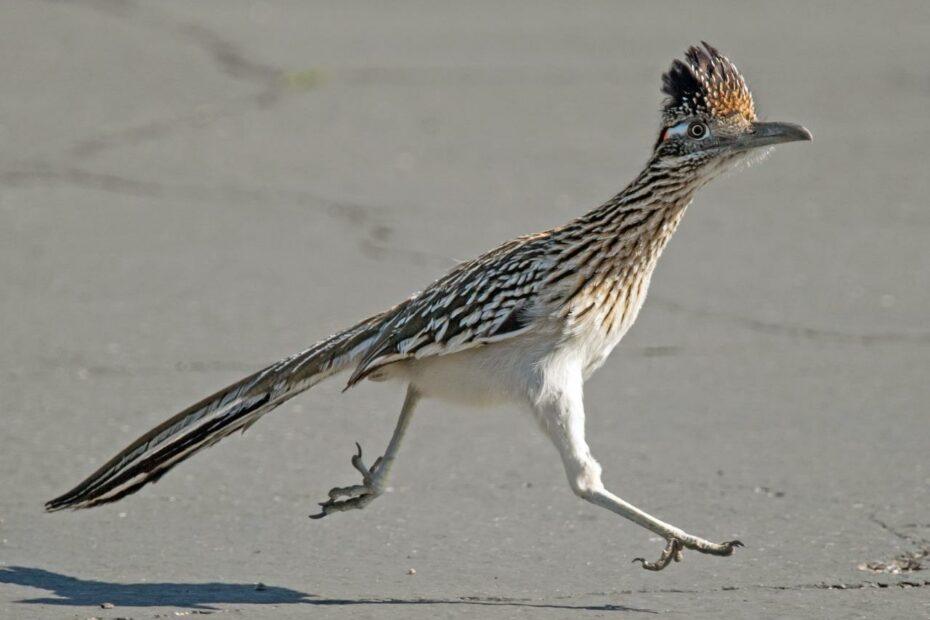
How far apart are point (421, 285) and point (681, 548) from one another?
4054 millimetres

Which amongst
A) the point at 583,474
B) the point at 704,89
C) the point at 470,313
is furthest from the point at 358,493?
the point at 704,89

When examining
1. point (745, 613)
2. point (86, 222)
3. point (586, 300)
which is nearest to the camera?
point (745, 613)

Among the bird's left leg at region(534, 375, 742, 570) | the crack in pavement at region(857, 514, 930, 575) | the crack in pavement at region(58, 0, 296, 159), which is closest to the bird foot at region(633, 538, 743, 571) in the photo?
the bird's left leg at region(534, 375, 742, 570)

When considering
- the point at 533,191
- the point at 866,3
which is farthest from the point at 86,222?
the point at 866,3

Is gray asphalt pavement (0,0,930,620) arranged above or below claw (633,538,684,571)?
above

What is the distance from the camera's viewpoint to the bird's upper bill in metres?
6.15

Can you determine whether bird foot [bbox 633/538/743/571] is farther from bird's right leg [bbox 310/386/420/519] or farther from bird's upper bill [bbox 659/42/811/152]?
bird's upper bill [bbox 659/42/811/152]

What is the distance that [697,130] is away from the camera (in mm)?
6176

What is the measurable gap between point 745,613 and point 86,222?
20.6ft

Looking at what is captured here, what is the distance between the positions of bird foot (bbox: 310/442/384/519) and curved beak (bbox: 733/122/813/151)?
180 centimetres

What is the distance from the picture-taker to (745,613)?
550cm

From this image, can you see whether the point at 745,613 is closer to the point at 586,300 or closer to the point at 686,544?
the point at 686,544

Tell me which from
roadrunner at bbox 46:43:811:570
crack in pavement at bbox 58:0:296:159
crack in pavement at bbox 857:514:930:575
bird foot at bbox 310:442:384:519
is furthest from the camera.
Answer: crack in pavement at bbox 58:0:296:159

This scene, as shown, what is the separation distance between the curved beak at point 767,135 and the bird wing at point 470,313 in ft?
2.67
